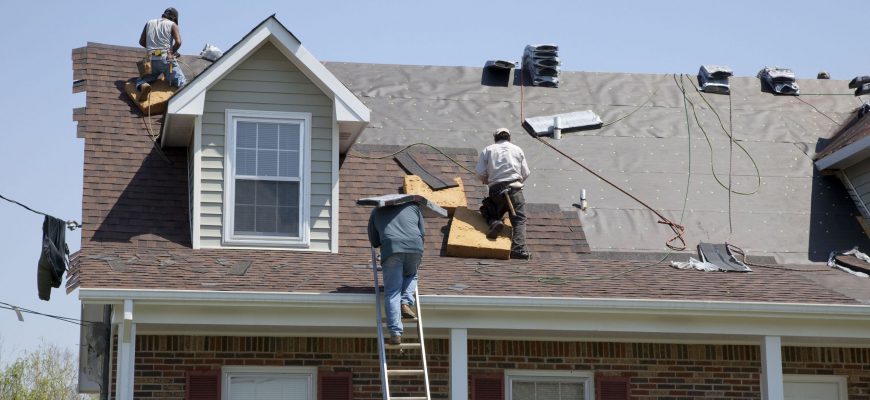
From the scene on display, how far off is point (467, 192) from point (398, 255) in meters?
3.26

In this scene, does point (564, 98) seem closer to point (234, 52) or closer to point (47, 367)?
point (234, 52)

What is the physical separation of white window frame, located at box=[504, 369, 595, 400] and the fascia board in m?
4.66

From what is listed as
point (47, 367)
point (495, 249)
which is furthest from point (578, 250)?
point (47, 367)

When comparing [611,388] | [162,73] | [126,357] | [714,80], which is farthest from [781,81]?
[126,357]

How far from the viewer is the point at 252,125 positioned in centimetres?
1416

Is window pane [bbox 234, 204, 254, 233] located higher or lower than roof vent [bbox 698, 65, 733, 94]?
lower

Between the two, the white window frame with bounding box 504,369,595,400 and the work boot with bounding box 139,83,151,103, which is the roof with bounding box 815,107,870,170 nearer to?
the white window frame with bounding box 504,369,595,400

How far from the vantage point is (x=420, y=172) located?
14922mm

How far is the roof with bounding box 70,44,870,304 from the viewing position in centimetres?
1255

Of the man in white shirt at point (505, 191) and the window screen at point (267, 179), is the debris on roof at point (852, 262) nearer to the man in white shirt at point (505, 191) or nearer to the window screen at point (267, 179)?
the man in white shirt at point (505, 191)

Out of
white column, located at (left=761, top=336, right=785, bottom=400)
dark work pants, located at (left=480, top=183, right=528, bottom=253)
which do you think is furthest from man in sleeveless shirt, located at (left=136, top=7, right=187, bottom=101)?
white column, located at (left=761, top=336, right=785, bottom=400)

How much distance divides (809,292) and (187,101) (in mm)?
6726

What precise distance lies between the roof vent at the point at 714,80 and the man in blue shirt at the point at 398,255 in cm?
697

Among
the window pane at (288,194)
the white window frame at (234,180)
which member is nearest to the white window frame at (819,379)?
the white window frame at (234,180)
